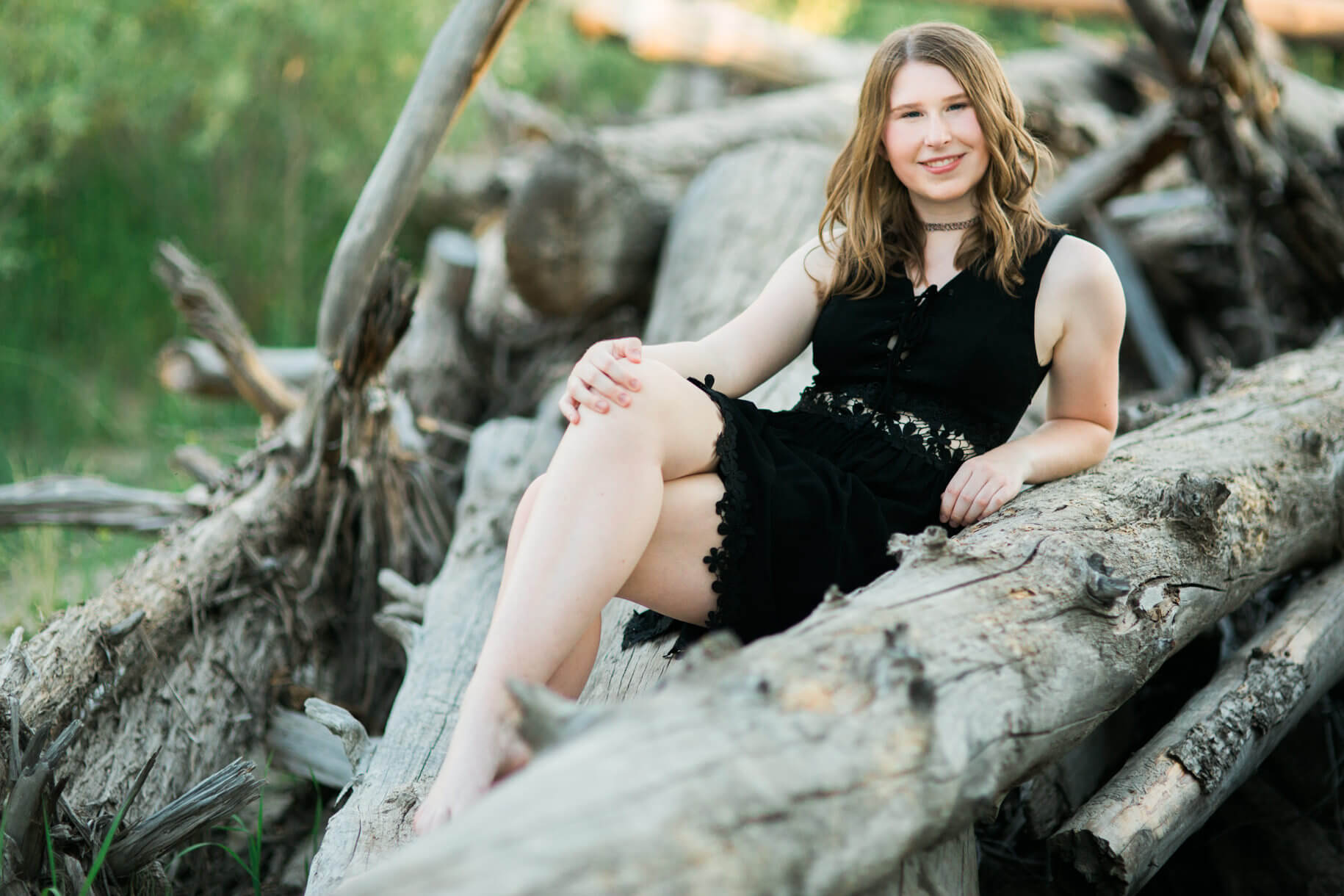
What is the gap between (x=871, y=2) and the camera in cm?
962

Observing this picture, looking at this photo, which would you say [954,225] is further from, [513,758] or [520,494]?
[520,494]

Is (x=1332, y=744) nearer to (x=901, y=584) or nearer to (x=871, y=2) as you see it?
(x=901, y=584)

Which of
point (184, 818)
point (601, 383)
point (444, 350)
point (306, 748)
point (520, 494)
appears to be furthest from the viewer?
point (444, 350)

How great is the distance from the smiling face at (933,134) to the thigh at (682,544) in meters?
0.78

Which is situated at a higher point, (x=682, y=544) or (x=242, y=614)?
(x=682, y=544)

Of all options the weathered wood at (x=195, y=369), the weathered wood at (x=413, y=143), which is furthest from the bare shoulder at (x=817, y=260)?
the weathered wood at (x=195, y=369)

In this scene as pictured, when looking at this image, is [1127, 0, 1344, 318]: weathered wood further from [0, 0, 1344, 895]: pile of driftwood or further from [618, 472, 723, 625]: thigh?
[618, 472, 723, 625]: thigh

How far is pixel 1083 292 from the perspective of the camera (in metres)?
2.02

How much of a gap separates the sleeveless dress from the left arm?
0.05 m

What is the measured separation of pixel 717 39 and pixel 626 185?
10.3ft

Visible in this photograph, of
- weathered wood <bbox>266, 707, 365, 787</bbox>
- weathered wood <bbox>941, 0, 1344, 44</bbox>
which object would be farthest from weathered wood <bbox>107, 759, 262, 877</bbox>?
weathered wood <bbox>941, 0, 1344, 44</bbox>

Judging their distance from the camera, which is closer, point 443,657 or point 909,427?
point 909,427

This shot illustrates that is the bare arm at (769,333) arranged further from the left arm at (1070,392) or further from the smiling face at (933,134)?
the left arm at (1070,392)

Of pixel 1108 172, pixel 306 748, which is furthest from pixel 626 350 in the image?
pixel 1108 172
